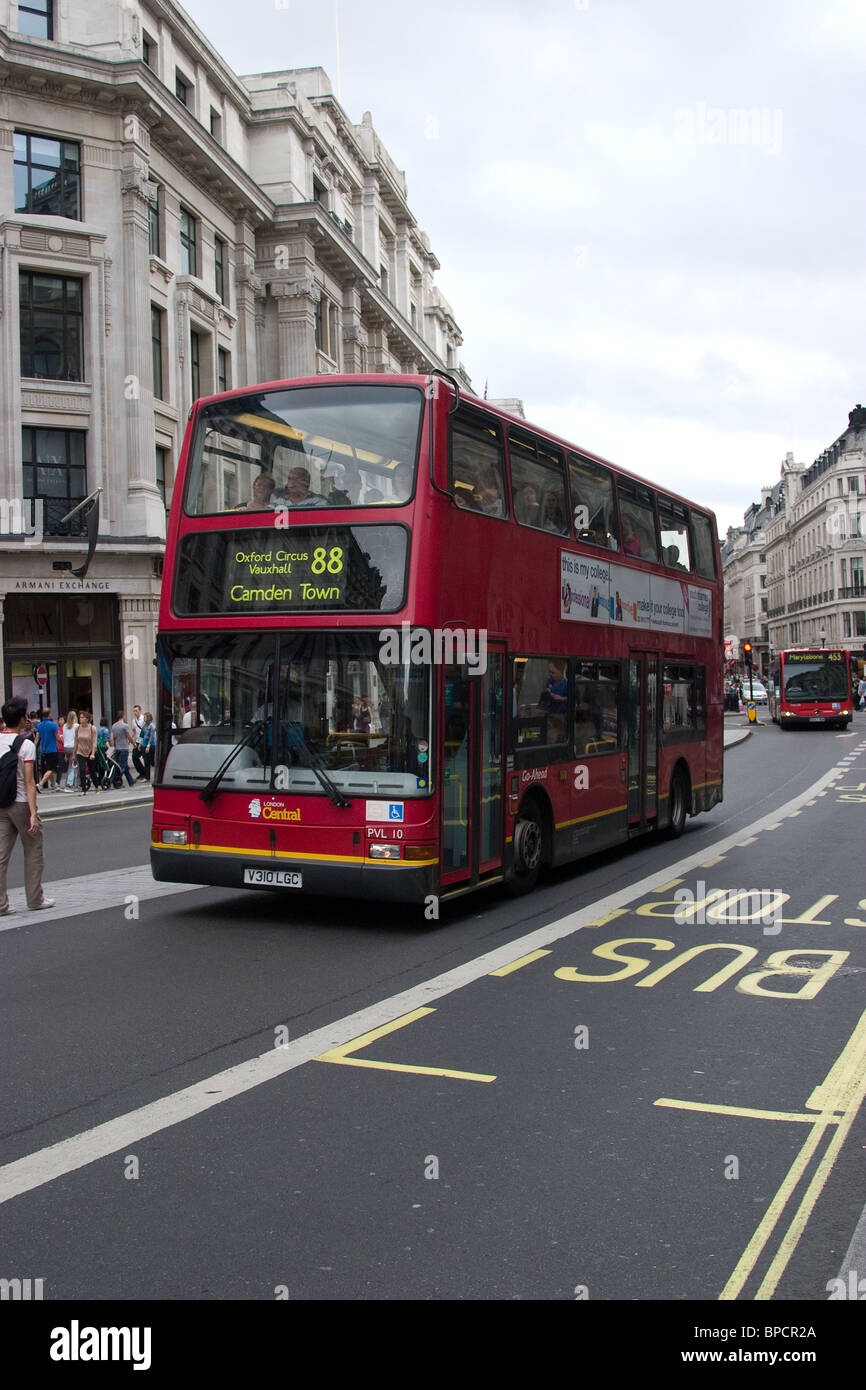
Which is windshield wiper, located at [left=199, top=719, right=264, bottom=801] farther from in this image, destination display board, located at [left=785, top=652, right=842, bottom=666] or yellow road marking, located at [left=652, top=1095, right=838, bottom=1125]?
destination display board, located at [left=785, top=652, right=842, bottom=666]

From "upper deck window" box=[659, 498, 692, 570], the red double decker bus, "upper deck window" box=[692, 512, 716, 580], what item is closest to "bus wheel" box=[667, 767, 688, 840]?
"upper deck window" box=[659, 498, 692, 570]

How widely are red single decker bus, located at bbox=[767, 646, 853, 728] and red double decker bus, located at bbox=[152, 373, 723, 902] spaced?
3613 cm

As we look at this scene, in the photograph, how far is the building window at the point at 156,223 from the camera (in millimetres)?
33781

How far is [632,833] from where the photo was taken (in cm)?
1336

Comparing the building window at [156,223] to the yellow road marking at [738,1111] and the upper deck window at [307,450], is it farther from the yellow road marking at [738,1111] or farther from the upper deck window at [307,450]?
the yellow road marking at [738,1111]

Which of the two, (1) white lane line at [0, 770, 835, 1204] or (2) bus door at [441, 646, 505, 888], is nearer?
(1) white lane line at [0, 770, 835, 1204]

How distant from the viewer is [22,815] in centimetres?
995

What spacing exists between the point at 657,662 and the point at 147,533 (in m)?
20.5

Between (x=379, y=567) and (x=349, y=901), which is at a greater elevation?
(x=379, y=567)

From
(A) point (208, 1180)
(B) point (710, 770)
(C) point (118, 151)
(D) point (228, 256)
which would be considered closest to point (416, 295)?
(D) point (228, 256)

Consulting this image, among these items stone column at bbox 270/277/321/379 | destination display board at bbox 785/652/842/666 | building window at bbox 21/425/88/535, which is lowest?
destination display board at bbox 785/652/842/666

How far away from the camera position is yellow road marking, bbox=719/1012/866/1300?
143 inches

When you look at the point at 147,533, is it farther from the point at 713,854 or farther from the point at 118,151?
the point at 713,854
